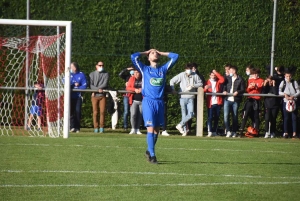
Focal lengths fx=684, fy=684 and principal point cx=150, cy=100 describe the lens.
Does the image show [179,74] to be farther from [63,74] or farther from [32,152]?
[32,152]

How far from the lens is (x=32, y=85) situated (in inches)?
729

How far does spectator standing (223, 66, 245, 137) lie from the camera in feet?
62.3

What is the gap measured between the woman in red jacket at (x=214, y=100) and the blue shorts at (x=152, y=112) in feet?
22.8

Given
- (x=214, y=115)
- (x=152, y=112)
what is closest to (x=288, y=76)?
(x=214, y=115)

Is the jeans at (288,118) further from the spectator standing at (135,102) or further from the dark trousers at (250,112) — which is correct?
the spectator standing at (135,102)

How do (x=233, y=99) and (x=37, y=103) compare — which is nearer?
(x=37, y=103)

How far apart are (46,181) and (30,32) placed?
34.7ft

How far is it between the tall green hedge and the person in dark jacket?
1.39m

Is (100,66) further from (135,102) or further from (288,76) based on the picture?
(288,76)

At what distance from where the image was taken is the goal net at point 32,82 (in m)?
16.9

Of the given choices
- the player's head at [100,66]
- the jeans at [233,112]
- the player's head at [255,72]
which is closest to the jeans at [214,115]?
the jeans at [233,112]

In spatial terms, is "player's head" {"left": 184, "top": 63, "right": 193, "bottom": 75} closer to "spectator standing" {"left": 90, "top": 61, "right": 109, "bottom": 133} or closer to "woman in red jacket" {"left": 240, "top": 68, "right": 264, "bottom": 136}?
"woman in red jacket" {"left": 240, "top": 68, "right": 264, "bottom": 136}

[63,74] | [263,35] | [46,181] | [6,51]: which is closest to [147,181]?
[46,181]

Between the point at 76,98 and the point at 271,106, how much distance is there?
5.47 meters
